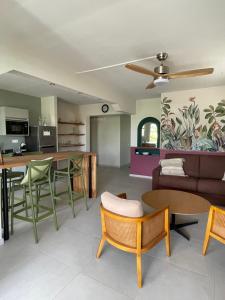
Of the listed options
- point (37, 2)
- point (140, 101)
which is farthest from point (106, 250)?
point (140, 101)

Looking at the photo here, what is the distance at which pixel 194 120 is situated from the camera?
4777 mm

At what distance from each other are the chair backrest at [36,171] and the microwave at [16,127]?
256cm

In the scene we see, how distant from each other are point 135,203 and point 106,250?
880 mm

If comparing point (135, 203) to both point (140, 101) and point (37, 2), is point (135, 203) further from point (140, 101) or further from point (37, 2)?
point (140, 101)

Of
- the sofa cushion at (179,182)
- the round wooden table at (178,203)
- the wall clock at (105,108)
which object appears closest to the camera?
the round wooden table at (178,203)

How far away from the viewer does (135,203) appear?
63.3 inches

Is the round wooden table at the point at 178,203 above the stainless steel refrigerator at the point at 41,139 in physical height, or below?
below

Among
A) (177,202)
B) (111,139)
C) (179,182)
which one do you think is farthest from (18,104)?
(177,202)

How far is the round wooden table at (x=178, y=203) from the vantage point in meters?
2.14

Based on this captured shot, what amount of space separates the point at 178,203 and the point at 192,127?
306 cm

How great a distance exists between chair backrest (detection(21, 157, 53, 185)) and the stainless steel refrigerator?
8.28ft

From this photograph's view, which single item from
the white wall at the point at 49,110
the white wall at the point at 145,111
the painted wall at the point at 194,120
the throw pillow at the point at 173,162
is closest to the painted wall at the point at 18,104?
the white wall at the point at 49,110

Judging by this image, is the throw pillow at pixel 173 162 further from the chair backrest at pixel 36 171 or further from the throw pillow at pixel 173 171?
the chair backrest at pixel 36 171

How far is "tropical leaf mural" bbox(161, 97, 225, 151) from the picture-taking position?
452cm
